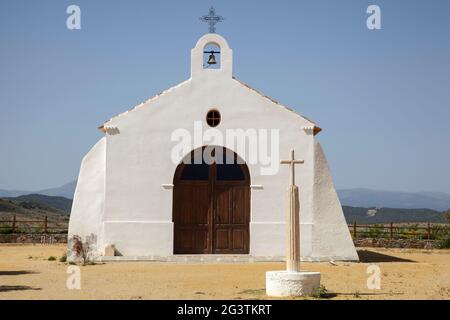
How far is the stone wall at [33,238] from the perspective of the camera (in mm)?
31116

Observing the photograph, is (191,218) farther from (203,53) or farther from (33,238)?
(33,238)

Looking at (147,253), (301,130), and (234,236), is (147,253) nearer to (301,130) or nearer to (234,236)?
(234,236)

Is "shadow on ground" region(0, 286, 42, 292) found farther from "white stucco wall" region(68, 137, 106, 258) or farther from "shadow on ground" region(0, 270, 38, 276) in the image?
"white stucco wall" region(68, 137, 106, 258)

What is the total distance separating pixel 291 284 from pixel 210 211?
8.31 meters

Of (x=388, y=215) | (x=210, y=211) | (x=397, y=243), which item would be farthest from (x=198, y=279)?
(x=388, y=215)

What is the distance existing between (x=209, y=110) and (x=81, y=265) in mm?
5800

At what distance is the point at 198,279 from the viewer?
16.9m

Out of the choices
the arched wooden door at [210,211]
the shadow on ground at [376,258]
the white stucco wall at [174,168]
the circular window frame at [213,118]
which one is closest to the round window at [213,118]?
the circular window frame at [213,118]

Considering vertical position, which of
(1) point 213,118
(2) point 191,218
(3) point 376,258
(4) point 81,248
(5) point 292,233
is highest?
(1) point 213,118

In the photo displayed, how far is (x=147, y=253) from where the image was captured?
2134cm

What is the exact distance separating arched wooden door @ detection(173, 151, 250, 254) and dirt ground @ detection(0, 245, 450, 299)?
1.48m

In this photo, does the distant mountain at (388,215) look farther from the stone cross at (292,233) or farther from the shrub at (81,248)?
the stone cross at (292,233)

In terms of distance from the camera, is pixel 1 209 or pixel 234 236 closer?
pixel 234 236
